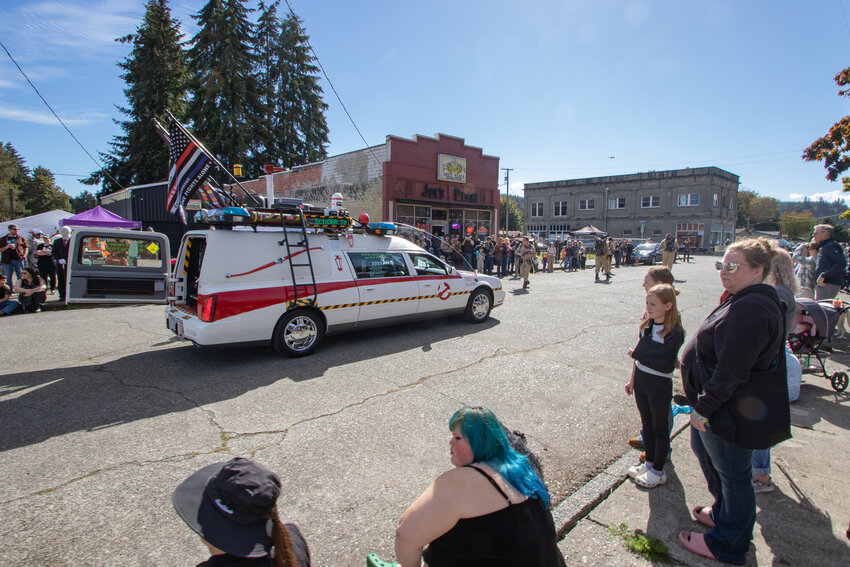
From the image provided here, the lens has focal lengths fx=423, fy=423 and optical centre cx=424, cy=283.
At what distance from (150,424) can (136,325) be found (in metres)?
5.35

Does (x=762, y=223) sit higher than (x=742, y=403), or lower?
higher

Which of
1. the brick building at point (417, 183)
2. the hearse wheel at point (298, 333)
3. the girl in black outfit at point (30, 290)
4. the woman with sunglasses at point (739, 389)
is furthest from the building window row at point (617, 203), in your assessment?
the woman with sunglasses at point (739, 389)

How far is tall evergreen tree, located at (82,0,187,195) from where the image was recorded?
3403 cm

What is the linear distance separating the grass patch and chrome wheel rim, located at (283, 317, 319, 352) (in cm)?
463

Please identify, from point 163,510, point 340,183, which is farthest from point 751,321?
point 340,183

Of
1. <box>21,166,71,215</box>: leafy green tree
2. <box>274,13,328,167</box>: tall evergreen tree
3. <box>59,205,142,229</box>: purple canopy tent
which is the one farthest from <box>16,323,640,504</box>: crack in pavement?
<box>21,166,71,215</box>: leafy green tree

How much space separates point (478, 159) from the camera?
24.0m

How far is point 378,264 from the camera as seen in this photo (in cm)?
713

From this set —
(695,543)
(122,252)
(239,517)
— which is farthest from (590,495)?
(122,252)

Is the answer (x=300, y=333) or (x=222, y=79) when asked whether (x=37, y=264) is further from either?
(x=222, y=79)

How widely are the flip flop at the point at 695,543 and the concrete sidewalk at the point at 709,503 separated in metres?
0.03

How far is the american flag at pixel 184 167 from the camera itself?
5973 millimetres

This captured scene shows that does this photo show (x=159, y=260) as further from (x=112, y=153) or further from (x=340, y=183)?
(x=112, y=153)

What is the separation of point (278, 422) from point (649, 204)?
183ft
